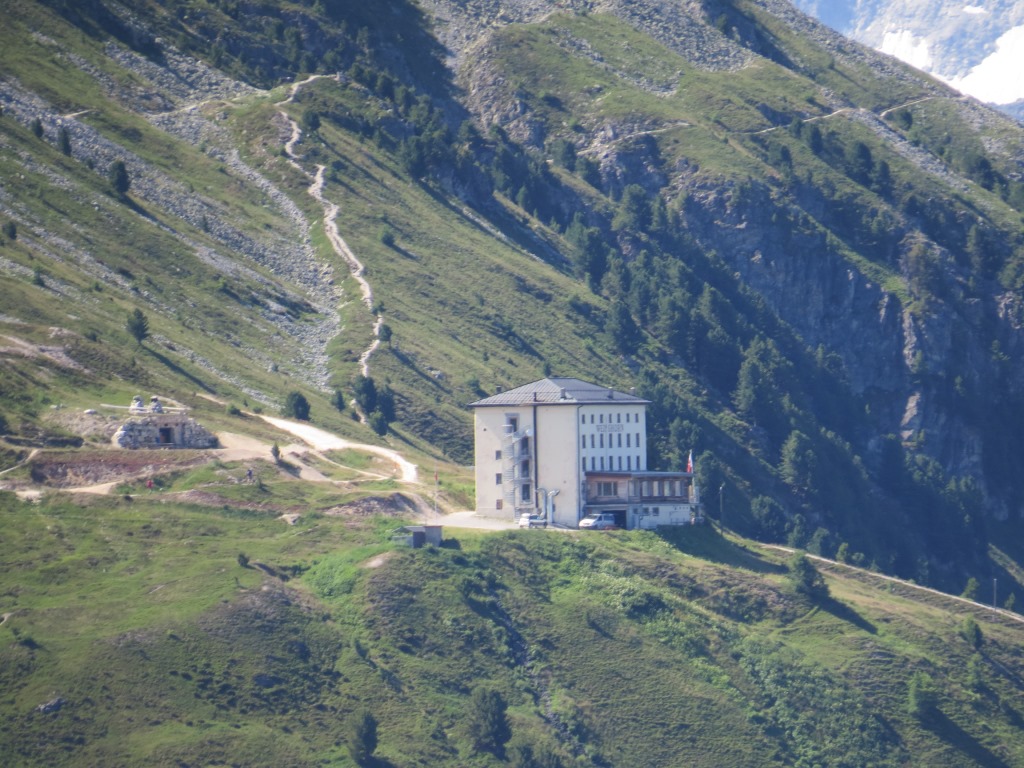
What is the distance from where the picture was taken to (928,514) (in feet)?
652

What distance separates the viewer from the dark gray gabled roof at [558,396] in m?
119

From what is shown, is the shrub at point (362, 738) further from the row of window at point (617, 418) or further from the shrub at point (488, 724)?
the row of window at point (617, 418)

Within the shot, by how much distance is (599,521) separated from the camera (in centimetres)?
11938

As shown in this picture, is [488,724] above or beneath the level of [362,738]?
beneath

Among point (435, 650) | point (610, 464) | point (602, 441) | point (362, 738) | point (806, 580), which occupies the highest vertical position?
point (602, 441)

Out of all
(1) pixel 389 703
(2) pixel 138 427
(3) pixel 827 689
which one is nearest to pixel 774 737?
(3) pixel 827 689

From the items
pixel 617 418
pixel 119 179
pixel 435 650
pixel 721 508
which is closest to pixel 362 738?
pixel 435 650

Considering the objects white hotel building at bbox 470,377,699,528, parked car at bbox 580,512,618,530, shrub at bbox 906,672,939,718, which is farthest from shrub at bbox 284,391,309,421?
shrub at bbox 906,672,939,718

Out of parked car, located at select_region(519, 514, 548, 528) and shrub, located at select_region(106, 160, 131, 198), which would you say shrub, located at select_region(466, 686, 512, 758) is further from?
shrub, located at select_region(106, 160, 131, 198)

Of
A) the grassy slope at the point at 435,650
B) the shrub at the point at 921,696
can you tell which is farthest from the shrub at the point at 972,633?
the shrub at the point at 921,696

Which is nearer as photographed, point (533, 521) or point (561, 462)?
point (533, 521)

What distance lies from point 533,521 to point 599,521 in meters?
4.79

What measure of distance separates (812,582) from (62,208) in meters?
78.2

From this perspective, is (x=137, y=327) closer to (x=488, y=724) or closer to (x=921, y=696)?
(x=488, y=724)
